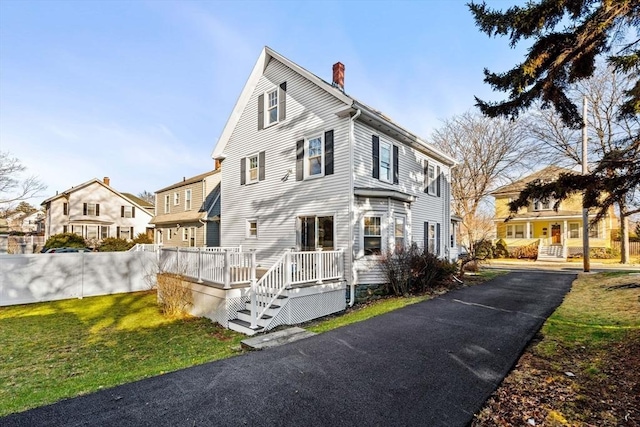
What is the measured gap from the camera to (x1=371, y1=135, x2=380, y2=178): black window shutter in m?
11.4

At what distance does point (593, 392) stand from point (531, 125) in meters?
25.7

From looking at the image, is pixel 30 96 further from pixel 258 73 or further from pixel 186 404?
pixel 186 404

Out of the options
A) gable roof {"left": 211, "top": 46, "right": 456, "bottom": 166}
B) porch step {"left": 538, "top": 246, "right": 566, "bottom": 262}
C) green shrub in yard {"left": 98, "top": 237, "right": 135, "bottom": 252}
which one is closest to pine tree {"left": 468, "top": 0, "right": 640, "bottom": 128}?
gable roof {"left": 211, "top": 46, "right": 456, "bottom": 166}

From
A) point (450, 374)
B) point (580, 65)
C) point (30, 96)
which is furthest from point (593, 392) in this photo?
point (30, 96)

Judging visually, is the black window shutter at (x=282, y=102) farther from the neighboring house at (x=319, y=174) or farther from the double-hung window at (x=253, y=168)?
the double-hung window at (x=253, y=168)

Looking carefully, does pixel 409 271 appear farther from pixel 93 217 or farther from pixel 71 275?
pixel 93 217

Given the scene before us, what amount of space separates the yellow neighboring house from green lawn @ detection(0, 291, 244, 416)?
2621 cm

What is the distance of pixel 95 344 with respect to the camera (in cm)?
694

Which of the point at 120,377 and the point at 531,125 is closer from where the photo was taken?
the point at 120,377

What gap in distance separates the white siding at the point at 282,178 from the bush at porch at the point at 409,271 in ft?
6.60

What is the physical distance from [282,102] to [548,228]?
95.8ft

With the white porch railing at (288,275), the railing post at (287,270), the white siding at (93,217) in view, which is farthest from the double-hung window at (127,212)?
the railing post at (287,270)

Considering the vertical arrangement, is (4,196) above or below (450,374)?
above

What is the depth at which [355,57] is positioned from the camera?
1577 cm
